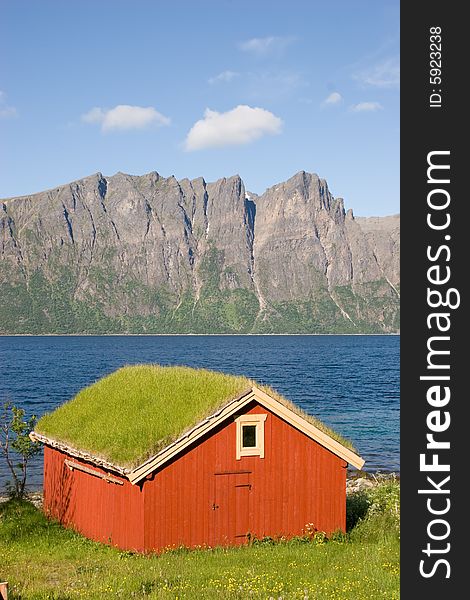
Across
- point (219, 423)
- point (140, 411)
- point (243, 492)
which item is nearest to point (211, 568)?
point (243, 492)

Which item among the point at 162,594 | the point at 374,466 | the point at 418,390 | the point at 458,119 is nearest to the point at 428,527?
the point at 418,390

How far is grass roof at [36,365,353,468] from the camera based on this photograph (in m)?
26.9

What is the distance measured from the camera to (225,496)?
26.9 m

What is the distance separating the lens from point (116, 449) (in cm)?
2705

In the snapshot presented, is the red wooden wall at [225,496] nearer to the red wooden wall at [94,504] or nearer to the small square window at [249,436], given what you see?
the red wooden wall at [94,504]

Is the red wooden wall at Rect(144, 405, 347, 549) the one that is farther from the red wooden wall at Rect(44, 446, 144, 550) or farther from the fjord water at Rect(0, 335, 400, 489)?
the fjord water at Rect(0, 335, 400, 489)

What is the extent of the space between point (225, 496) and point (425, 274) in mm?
18814

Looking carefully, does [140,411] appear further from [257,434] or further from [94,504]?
[257,434]

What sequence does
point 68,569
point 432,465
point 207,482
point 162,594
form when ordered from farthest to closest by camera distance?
point 207,482
point 68,569
point 162,594
point 432,465

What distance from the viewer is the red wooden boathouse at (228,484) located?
1021 inches

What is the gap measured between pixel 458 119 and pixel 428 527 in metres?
5.01

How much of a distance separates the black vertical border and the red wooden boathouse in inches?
667

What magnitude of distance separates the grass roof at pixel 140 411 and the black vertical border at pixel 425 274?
17.2 meters

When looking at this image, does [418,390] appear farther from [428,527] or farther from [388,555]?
[388,555]
